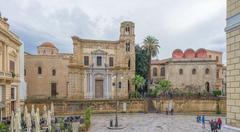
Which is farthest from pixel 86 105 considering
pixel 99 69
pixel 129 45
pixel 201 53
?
pixel 201 53

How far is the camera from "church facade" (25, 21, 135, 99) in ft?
117

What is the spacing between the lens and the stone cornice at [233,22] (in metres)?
5.98

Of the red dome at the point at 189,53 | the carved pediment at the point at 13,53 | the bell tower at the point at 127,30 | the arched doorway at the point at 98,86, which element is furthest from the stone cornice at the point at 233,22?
the red dome at the point at 189,53

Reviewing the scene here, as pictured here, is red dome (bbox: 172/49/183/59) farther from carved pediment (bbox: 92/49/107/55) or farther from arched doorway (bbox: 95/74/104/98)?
arched doorway (bbox: 95/74/104/98)

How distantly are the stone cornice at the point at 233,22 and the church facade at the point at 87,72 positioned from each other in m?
30.2

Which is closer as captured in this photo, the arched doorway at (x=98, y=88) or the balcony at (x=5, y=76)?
the balcony at (x=5, y=76)

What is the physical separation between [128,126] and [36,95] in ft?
72.3

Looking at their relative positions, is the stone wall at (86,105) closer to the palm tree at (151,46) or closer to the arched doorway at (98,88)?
the arched doorway at (98,88)

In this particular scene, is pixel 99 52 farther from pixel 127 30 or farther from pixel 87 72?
pixel 127 30

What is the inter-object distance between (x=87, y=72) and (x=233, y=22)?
31420mm

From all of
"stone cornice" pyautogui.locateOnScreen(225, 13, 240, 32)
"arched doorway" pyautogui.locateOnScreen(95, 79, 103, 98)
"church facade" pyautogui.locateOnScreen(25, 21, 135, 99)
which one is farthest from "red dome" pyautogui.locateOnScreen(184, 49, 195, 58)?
"stone cornice" pyautogui.locateOnScreen(225, 13, 240, 32)

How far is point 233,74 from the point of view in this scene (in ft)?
20.5

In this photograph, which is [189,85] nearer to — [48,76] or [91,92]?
[91,92]

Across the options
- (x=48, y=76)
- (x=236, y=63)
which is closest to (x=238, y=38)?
(x=236, y=63)
